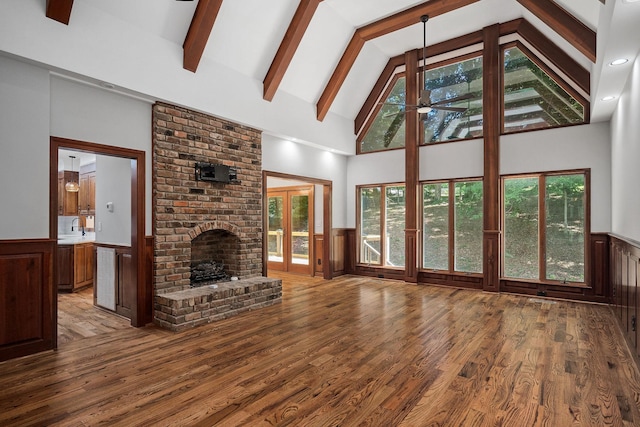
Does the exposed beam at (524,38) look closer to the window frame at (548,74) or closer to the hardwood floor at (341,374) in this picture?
the window frame at (548,74)

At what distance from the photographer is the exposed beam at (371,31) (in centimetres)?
567

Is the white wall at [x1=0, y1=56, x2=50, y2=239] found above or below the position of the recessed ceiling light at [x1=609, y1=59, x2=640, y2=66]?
below

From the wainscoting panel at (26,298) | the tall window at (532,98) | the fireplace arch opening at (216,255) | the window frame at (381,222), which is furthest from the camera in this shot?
the window frame at (381,222)

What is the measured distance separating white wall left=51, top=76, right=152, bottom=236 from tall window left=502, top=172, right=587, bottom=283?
6132mm

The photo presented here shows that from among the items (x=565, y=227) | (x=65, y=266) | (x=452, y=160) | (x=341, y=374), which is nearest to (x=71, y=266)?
(x=65, y=266)

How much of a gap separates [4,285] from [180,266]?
1.86 metres

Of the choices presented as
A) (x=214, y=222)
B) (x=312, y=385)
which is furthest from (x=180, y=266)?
(x=312, y=385)

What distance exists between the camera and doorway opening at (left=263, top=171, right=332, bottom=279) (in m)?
8.02

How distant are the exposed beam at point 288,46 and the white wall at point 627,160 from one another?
4.08 m

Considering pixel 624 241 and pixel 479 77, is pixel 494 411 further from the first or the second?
pixel 479 77

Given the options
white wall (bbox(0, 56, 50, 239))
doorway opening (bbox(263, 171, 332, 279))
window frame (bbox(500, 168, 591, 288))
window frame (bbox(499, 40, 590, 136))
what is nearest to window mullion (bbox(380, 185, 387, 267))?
doorway opening (bbox(263, 171, 332, 279))

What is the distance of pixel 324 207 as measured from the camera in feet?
26.5

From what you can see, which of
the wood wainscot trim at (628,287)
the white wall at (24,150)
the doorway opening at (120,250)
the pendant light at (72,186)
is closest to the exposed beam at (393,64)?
the wood wainscot trim at (628,287)

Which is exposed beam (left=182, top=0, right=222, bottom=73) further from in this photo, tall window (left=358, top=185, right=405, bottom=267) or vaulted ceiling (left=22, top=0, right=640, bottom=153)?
tall window (left=358, top=185, right=405, bottom=267)
